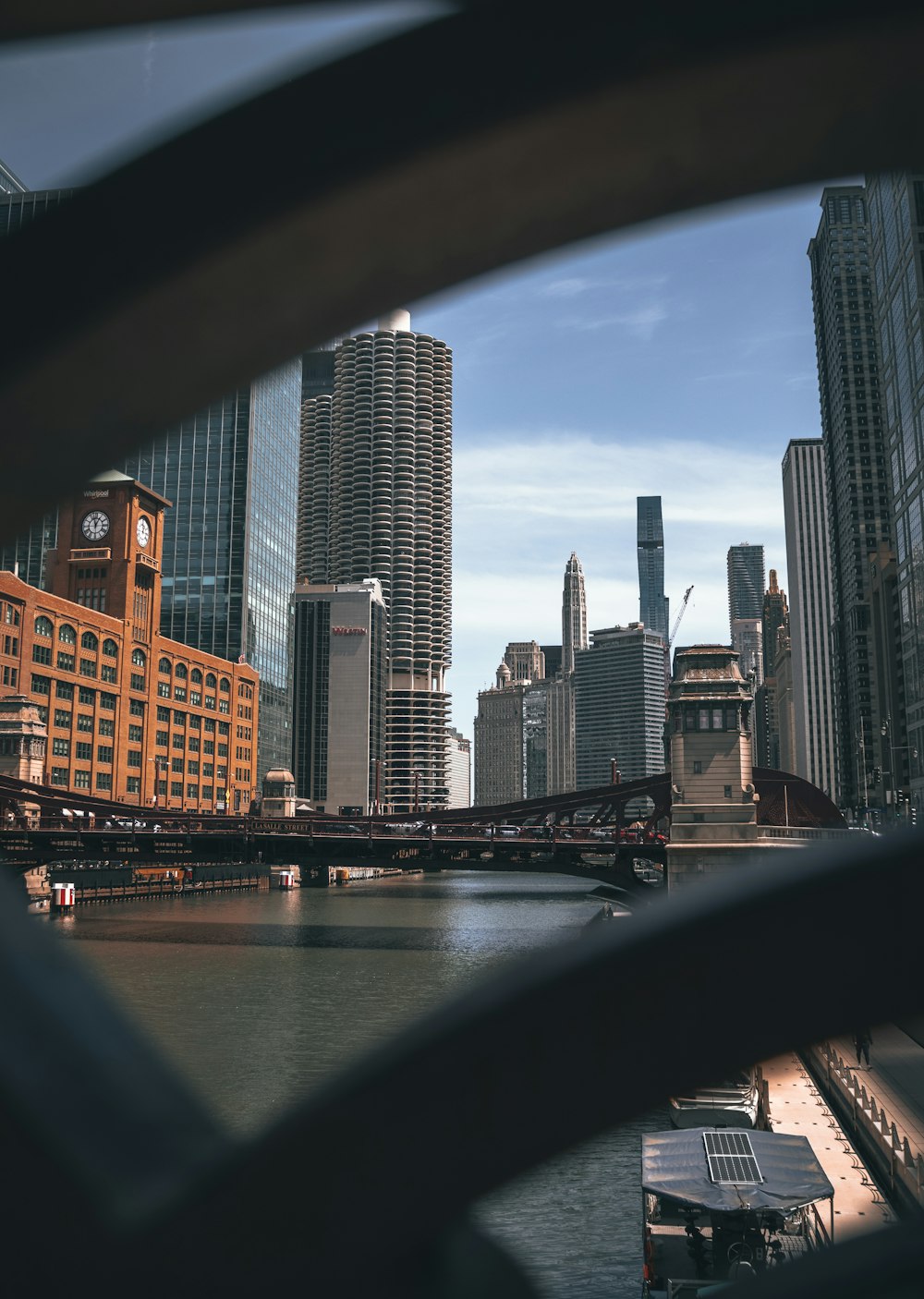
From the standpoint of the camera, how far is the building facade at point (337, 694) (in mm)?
178375

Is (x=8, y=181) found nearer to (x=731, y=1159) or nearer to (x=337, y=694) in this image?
(x=337, y=694)

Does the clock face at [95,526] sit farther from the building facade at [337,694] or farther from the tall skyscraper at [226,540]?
the building facade at [337,694]

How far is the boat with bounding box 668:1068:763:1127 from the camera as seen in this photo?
23938mm

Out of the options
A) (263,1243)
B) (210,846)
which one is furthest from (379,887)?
(263,1243)

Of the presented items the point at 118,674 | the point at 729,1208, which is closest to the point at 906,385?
the point at 729,1208

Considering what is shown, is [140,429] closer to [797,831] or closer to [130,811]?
[797,831]

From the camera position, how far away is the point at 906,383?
66.2m

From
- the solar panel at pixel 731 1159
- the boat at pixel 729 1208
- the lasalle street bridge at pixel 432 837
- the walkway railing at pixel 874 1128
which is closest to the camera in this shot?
the boat at pixel 729 1208

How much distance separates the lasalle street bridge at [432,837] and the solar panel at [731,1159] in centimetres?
2681

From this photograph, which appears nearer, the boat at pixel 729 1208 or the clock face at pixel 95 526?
the boat at pixel 729 1208

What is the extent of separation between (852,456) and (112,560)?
358 feet

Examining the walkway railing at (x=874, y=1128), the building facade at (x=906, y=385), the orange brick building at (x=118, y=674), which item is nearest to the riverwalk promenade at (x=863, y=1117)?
the walkway railing at (x=874, y=1128)

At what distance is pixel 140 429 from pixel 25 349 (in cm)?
28

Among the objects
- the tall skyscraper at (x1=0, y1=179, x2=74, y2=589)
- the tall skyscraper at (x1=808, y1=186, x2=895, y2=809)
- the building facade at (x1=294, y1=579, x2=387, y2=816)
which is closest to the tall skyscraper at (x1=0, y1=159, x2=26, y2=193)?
the tall skyscraper at (x1=0, y1=179, x2=74, y2=589)
